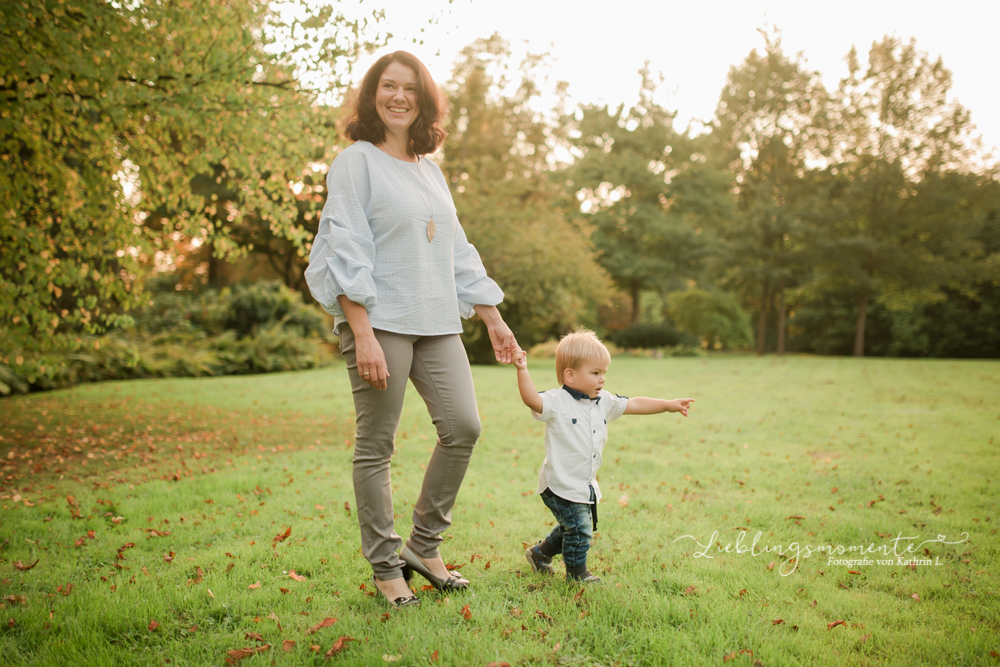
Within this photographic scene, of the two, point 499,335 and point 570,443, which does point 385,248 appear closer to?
point 499,335

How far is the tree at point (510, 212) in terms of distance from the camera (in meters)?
16.3

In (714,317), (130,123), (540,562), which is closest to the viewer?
(540,562)

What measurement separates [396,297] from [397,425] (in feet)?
1.60

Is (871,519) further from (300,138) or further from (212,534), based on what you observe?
(300,138)

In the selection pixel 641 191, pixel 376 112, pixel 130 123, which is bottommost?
pixel 376 112

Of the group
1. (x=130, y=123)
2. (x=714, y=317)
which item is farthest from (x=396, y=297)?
(x=714, y=317)

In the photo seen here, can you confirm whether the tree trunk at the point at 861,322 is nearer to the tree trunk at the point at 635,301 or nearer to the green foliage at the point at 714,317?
the green foliage at the point at 714,317

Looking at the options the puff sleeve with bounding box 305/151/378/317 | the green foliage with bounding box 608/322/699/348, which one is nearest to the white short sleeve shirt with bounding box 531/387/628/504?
the puff sleeve with bounding box 305/151/378/317

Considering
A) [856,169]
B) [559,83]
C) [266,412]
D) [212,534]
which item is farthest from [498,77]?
[212,534]

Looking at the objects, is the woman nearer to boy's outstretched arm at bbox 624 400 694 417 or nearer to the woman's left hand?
the woman's left hand

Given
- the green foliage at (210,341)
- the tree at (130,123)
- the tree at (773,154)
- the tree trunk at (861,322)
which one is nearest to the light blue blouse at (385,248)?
the tree at (130,123)

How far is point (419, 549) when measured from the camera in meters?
2.48

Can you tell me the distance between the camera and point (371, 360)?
2.11 m

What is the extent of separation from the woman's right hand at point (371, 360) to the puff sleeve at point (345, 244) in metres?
0.13
